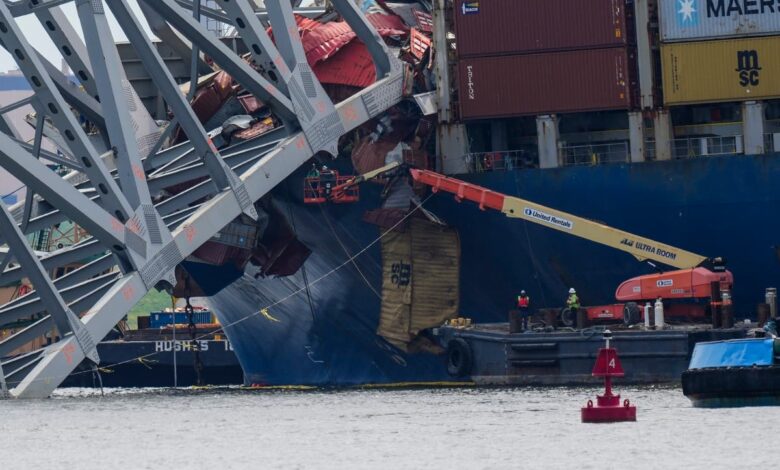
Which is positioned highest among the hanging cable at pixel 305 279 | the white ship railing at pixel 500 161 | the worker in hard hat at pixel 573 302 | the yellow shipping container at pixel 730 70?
the yellow shipping container at pixel 730 70

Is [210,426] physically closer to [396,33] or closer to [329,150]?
[329,150]

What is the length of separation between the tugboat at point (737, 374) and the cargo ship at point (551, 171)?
14.4 m

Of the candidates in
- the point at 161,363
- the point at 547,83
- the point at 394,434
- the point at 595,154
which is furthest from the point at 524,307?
the point at 161,363

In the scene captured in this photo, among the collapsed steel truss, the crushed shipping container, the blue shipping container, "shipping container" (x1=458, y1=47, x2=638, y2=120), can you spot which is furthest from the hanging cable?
the blue shipping container

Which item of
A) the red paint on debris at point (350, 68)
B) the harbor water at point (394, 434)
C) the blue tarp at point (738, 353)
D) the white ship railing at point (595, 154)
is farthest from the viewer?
the red paint on debris at point (350, 68)

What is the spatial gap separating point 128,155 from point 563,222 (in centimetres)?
1366

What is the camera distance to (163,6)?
53188mm

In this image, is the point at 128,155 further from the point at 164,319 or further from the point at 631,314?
the point at 164,319

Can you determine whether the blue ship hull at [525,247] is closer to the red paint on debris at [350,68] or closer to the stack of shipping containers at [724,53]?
the stack of shipping containers at [724,53]

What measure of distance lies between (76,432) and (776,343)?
53.3 feet

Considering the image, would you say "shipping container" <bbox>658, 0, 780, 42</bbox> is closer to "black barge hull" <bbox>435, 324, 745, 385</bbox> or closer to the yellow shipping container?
the yellow shipping container

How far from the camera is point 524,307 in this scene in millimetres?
58125

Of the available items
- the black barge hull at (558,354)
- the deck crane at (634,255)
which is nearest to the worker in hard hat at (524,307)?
the black barge hull at (558,354)

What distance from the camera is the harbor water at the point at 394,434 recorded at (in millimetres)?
37281
